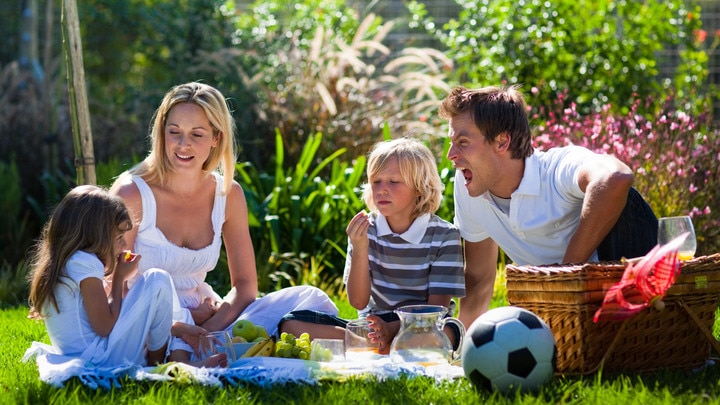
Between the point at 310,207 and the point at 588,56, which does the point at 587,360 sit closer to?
the point at 310,207

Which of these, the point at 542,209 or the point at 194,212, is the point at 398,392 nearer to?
the point at 542,209

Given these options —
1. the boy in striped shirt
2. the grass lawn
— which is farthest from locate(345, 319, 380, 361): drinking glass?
the grass lawn

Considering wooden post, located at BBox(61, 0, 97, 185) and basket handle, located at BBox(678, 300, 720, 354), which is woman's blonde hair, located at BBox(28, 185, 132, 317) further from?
basket handle, located at BBox(678, 300, 720, 354)

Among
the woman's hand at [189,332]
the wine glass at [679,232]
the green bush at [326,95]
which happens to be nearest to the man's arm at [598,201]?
the wine glass at [679,232]

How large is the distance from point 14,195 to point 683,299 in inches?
220

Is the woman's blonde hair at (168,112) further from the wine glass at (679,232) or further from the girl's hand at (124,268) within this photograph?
the wine glass at (679,232)

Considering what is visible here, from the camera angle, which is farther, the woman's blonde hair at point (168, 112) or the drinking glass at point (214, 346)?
the woman's blonde hair at point (168, 112)

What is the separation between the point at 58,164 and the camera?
853 centimetres

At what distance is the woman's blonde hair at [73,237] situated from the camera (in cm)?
381

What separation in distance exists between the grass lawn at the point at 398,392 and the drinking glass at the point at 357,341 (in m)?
0.46

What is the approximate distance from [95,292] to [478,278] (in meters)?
1.85

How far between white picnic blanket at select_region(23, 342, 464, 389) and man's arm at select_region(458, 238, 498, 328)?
0.88 meters

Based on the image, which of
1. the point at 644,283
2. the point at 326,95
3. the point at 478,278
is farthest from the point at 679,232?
the point at 326,95

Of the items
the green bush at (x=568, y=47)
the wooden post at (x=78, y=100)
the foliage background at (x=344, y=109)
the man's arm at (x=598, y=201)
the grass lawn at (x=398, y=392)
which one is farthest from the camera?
the green bush at (x=568, y=47)
